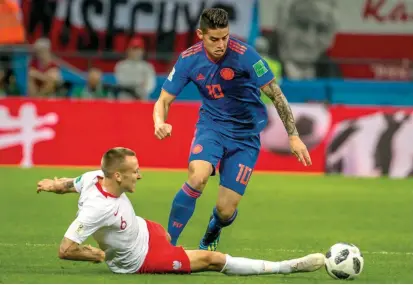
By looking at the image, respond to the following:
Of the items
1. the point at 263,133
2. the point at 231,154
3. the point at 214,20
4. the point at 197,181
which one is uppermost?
the point at 214,20

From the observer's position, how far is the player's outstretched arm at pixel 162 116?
31.0ft

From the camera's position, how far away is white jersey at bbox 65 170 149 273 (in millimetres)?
8531

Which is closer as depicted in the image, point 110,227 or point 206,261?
point 110,227

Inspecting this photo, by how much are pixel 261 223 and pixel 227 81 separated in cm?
366

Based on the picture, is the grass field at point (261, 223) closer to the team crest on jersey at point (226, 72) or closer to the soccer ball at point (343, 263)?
the soccer ball at point (343, 263)

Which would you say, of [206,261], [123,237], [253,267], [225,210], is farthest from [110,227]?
[225,210]

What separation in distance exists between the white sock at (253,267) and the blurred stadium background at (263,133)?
103mm

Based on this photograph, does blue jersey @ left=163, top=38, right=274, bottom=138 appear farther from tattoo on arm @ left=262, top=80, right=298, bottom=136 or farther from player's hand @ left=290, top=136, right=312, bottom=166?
player's hand @ left=290, top=136, right=312, bottom=166

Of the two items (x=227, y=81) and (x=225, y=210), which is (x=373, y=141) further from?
(x=227, y=81)

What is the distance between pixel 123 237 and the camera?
28.8 ft

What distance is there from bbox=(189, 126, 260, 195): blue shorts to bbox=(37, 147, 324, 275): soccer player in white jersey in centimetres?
162

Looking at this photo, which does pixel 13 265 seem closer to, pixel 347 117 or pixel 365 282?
pixel 365 282

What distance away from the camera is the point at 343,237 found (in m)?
12.6

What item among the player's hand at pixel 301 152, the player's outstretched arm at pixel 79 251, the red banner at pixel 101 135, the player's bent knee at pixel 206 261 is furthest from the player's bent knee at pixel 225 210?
the red banner at pixel 101 135
